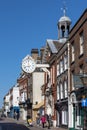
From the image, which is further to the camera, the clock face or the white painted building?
the white painted building

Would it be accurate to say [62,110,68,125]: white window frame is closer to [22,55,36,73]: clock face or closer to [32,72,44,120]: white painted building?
[22,55,36,73]: clock face

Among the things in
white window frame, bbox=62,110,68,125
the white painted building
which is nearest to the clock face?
white window frame, bbox=62,110,68,125

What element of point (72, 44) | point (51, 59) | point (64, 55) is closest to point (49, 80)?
point (51, 59)

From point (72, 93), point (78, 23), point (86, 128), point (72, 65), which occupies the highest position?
point (78, 23)

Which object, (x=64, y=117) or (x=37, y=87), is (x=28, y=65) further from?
(x=37, y=87)

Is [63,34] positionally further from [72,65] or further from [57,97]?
[72,65]

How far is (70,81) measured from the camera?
4456 centimetres

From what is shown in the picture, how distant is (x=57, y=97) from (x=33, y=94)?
25.3 m

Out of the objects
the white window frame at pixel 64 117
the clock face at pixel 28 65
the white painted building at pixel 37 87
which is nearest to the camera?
the white window frame at pixel 64 117

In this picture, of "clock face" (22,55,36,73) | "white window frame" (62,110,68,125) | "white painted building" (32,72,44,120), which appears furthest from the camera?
"white painted building" (32,72,44,120)

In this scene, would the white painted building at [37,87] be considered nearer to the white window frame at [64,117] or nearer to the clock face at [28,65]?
the clock face at [28,65]

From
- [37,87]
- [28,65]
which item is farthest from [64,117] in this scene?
[37,87]

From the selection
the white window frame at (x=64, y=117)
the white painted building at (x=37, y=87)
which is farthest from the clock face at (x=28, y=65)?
the white painted building at (x=37, y=87)

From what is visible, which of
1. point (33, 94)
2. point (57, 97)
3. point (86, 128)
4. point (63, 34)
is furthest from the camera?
point (33, 94)
